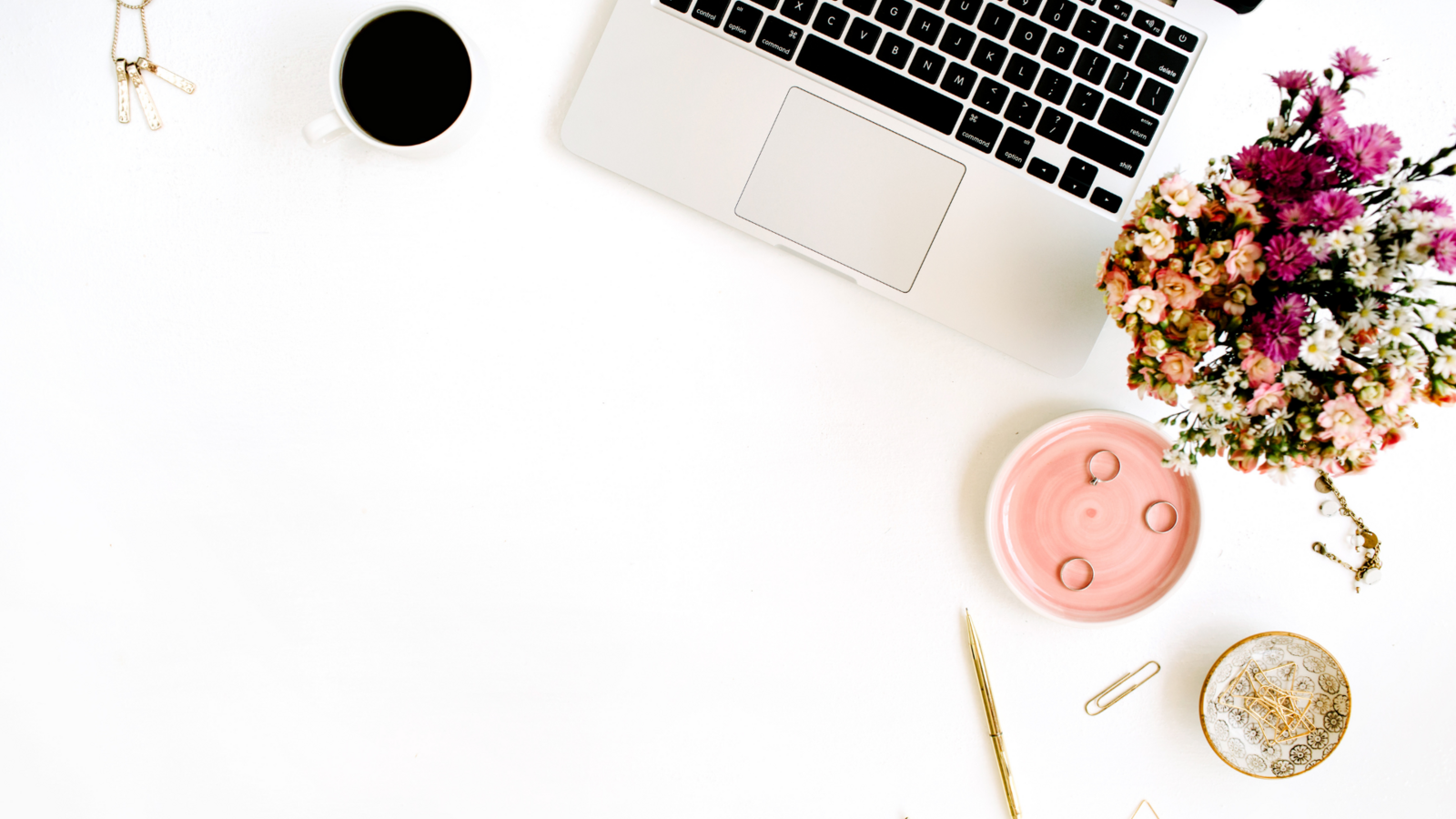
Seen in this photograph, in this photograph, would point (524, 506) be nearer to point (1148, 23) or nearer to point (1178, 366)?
point (1178, 366)

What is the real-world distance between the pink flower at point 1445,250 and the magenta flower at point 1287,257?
0.23ft

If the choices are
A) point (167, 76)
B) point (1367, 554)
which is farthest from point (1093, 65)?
point (167, 76)

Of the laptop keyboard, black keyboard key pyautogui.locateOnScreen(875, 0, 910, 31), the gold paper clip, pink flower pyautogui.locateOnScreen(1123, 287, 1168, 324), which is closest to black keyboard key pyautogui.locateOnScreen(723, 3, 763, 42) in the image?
the laptop keyboard

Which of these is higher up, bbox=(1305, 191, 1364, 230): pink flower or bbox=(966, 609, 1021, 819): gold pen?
bbox=(1305, 191, 1364, 230): pink flower

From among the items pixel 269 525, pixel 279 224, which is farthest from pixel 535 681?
pixel 279 224

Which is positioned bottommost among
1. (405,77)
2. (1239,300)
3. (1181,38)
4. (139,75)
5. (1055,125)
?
(139,75)

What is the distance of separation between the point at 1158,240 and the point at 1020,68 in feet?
0.75

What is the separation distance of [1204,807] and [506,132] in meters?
1.02

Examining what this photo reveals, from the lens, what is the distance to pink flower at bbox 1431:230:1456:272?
545 mm

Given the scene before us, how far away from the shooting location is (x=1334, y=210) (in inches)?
22.5

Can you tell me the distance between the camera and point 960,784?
0.84m

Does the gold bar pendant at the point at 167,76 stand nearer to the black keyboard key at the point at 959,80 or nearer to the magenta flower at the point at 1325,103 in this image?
the black keyboard key at the point at 959,80

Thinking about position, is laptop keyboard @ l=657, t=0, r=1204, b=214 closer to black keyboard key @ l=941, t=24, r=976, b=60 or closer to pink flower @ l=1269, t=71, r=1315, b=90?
black keyboard key @ l=941, t=24, r=976, b=60

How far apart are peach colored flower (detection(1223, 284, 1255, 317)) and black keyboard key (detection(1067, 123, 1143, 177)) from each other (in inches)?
7.0
